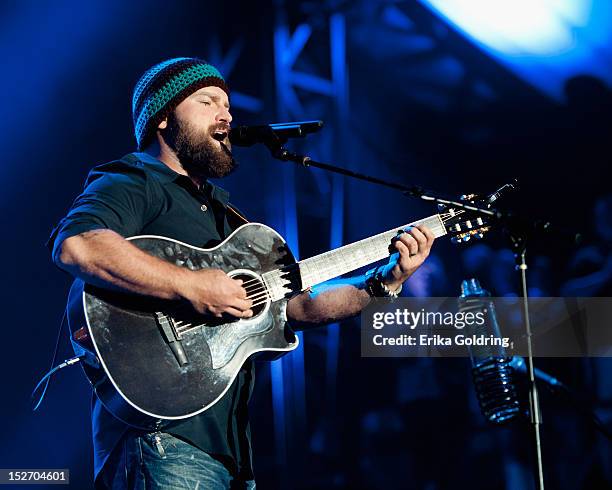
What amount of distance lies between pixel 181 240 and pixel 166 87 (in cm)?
79

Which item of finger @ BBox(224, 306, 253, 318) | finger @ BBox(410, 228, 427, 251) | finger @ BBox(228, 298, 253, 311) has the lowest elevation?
finger @ BBox(224, 306, 253, 318)

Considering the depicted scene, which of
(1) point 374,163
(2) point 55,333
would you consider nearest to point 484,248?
(1) point 374,163

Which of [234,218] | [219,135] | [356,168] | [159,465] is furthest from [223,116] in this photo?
[356,168]

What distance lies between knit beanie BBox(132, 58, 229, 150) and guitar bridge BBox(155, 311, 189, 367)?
3.39 feet

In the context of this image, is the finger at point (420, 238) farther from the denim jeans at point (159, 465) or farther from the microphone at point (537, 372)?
the denim jeans at point (159, 465)

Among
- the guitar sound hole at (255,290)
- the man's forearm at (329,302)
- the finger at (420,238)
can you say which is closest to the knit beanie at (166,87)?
the guitar sound hole at (255,290)

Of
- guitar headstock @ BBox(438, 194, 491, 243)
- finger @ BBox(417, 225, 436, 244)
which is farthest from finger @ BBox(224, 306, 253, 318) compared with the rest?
guitar headstock @ BBox(438, 194, 491, 243)

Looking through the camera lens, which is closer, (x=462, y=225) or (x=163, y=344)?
(x=163, y=344)

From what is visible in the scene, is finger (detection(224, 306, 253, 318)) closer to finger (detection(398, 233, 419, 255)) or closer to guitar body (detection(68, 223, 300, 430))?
guitar body (detection(68, 223, 300, 430))

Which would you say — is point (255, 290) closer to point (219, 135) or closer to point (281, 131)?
point (281, 131)

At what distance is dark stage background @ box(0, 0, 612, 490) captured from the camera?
14.0 ft

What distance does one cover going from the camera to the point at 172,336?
226 cm

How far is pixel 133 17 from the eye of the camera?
184 inches

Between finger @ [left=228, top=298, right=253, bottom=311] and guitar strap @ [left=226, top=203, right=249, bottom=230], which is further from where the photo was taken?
guitar strap @ [left=226, top=203, right=249, bottom=230]
